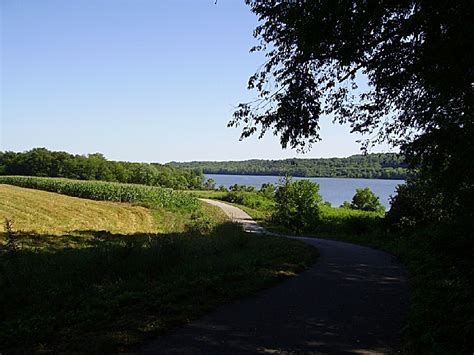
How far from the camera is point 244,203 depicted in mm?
52375

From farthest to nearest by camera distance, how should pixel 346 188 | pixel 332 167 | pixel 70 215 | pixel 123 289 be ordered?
pixel 346 188 < pixel 332 167 < pixel 70 215 < pixel 123 289

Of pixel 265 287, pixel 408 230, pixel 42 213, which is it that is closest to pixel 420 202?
pixel 408 230

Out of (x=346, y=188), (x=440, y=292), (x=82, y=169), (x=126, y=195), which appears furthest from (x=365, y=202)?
(x=82, y=169)

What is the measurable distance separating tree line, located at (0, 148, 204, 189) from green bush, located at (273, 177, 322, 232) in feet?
191

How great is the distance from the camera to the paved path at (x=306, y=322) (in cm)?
486

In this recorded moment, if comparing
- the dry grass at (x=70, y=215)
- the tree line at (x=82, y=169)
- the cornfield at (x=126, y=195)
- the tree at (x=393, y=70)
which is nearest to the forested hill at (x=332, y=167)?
the tree at (x=393, y=70)

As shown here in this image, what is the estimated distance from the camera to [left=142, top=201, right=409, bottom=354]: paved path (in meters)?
4.86

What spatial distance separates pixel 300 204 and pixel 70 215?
61.4 feet

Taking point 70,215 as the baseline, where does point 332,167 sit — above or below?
above

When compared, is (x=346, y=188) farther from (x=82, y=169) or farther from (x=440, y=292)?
(x=440, y=292)

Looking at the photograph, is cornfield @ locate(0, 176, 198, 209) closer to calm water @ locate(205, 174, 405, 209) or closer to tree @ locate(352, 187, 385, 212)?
calm water @ locate(205, 174, 405, 209)

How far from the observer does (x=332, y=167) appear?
8194 cm

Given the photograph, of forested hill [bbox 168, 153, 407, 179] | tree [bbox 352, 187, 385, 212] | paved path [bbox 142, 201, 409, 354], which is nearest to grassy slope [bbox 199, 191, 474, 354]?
paved path [bbox 142, 201, 409, 354]

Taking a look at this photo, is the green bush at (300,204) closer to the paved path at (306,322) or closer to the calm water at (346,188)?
the calm water at (346,188)
